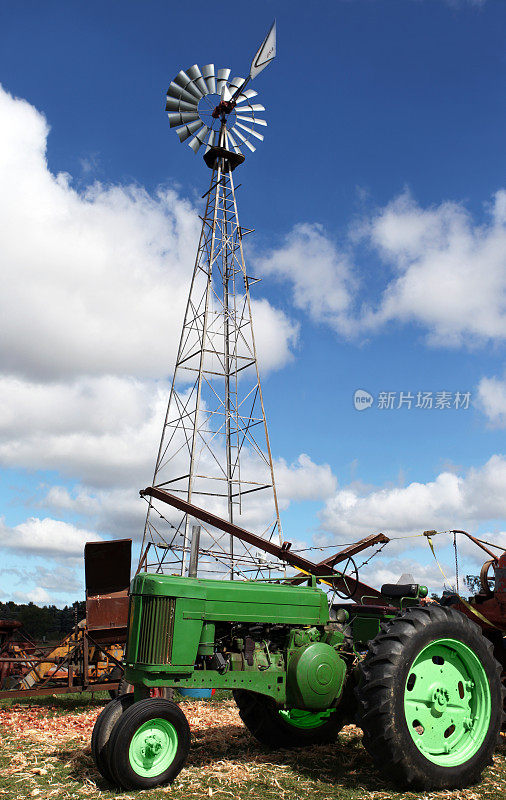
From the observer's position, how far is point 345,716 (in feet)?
23.9

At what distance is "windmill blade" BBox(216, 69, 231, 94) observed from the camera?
21078 millimetres

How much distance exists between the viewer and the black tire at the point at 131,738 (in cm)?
558

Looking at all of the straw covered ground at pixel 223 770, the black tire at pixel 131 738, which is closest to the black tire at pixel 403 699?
the straw covered ground at pixel 223 770

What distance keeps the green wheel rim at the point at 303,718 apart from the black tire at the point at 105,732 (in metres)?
1.88

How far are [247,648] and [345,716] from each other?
1708 mm

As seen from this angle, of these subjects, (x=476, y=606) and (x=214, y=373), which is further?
(x=214, y=373)

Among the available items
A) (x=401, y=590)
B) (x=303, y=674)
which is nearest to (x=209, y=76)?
(x=401, y=590)

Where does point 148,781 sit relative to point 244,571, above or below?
below

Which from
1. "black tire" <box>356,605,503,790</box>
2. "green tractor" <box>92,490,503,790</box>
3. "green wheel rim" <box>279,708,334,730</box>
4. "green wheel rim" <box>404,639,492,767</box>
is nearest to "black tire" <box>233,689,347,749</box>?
"green wheel rim" <box>279,708,334,730</box>

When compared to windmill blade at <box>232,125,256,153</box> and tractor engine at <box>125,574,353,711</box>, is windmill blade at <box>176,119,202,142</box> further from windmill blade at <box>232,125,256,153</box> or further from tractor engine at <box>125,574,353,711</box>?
tractor engine at <box>125,574,353,711</box>

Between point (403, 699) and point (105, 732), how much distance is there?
265 cm

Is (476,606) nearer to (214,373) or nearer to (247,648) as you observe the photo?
(247,648)

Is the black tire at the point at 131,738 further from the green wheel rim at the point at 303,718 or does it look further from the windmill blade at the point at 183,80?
the windmill blade at the point at 183,80

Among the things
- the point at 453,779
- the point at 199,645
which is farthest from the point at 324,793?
the point at 199,645
